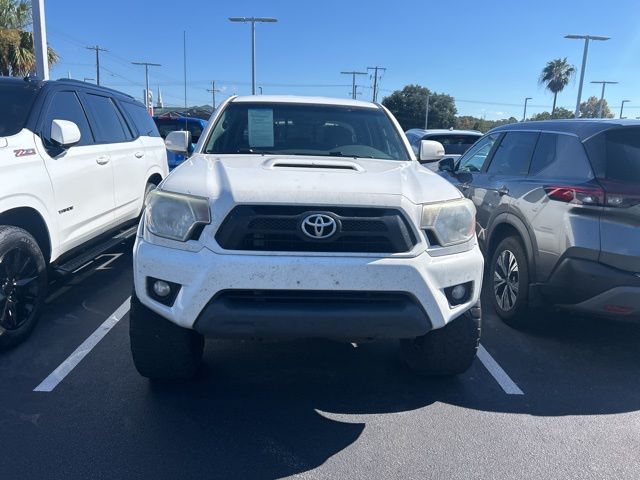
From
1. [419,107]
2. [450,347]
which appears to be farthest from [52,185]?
[419,107]

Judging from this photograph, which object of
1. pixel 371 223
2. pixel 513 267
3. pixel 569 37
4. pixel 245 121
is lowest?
pixel 513 267

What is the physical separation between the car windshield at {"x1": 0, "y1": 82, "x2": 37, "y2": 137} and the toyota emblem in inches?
107

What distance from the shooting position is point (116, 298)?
5395mm

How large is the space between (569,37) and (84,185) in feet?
91.7

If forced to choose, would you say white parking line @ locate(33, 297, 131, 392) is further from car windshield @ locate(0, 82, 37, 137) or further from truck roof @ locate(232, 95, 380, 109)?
truck roof @ locate(232, 95, 380, 109)

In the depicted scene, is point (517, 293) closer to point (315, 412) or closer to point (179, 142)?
point (315, 412)

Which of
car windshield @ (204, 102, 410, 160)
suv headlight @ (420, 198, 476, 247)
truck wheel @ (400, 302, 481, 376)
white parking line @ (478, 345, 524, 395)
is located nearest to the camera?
suv headlight @ (420, 198, 476, 247)

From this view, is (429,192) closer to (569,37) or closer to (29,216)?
(29,216)

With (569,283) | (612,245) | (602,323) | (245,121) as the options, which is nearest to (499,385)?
(569,283)

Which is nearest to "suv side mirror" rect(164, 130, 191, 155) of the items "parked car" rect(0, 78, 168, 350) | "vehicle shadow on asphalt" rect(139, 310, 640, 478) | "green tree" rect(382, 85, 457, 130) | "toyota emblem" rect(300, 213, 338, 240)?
"parked car" rect(0, 78, 168, 350)

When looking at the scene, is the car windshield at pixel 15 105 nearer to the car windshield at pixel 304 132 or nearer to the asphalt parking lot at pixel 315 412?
the car windshield at pixel 304 132

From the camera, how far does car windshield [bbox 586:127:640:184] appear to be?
13.1 feet

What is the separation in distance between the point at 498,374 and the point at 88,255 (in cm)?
371

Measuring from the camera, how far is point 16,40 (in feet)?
60.5
